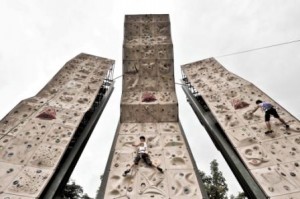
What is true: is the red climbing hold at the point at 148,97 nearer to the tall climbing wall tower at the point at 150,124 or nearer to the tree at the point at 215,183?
the tall climbing wall tower at the point at 150,124

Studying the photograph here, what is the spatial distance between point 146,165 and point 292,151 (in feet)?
10.4

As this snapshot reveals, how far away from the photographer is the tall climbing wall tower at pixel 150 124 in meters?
5.43

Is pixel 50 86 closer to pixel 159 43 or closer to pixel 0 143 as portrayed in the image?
pixel 0 143

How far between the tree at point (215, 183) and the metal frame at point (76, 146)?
719 centimetres

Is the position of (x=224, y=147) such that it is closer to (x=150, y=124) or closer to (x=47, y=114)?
(x=150, y=124)

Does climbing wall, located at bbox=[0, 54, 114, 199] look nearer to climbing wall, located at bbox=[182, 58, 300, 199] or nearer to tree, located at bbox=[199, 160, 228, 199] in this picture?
climbing wall, located at bbox=[182, 58, 300, 199]

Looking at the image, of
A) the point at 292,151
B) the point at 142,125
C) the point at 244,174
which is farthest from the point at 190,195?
the point at 142,125

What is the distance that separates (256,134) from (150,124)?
321 cm

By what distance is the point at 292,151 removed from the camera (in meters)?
5.49

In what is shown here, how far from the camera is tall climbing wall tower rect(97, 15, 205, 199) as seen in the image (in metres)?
5.43

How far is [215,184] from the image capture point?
540 inches

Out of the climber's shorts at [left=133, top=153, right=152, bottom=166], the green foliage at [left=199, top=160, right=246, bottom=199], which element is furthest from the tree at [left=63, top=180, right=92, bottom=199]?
the climber's shorts at [left=133, top=153, right=152, bottom=166]

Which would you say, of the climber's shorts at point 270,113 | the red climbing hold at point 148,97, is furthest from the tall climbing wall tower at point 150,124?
the climber's shorts at point 270,113

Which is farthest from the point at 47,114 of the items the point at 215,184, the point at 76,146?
the point at 215,184
